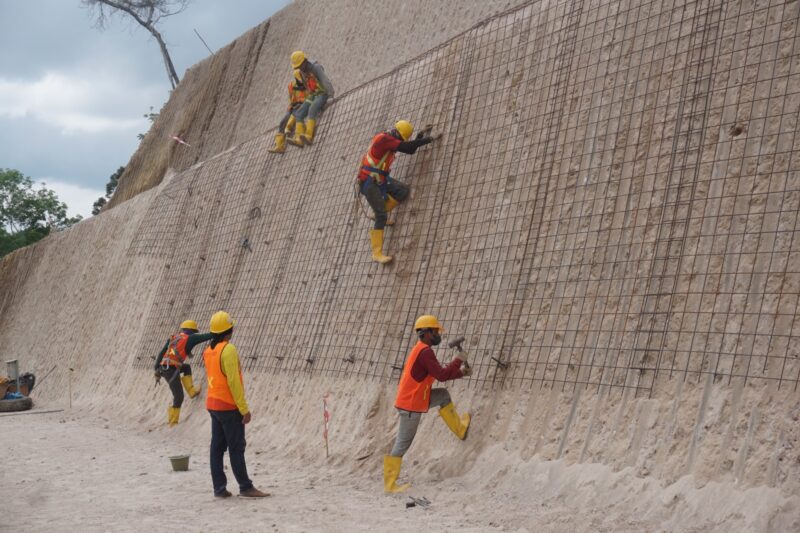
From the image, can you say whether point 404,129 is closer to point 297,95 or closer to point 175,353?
point 297,95

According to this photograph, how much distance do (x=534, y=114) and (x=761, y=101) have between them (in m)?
2.95

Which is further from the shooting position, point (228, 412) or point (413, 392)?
point (228, 412)

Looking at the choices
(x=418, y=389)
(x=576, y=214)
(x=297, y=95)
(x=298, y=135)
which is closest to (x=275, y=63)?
(x=297, y=95)

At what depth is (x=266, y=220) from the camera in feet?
49.4

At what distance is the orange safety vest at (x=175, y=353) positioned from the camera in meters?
14.0

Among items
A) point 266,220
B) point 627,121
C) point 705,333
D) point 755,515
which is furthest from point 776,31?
point 266,220

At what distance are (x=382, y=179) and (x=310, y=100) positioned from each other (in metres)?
4.68

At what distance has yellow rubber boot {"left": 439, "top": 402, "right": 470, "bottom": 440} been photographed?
8.29 metres

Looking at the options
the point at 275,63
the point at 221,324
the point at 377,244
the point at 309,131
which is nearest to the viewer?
the point at 221,324

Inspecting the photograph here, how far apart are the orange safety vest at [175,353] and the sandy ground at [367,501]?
10.2 feet

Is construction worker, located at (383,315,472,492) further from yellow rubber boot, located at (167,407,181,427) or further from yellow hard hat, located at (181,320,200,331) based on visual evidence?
yellow hard hat, located at (181,320,200,331)

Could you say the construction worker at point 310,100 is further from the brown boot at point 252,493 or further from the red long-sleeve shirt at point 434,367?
the brown boot at point 252,493

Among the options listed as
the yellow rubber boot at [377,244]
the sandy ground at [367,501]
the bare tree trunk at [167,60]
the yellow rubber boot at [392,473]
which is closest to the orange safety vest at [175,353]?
the sandy ground at [367,501]

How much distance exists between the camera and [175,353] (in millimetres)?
14062
